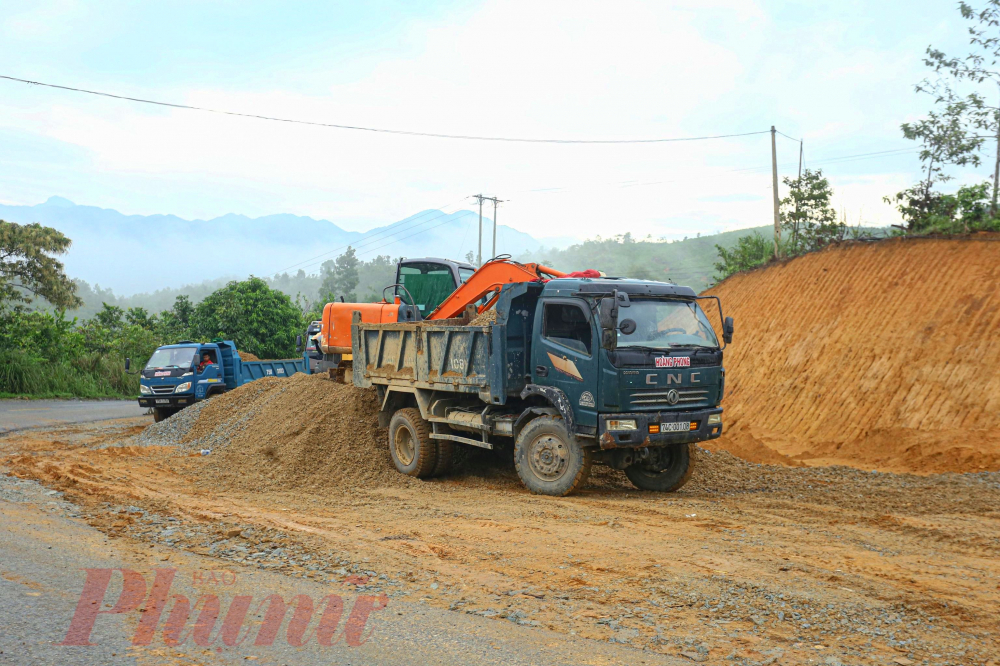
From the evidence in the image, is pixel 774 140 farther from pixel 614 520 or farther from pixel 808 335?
pixel 614 520

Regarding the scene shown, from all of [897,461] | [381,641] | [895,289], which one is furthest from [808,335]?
[381,641]

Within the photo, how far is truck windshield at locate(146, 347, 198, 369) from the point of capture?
1981 centimetres

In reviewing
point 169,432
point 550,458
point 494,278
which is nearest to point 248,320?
point 169,432

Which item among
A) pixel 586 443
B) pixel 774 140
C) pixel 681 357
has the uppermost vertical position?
pixel 774 140

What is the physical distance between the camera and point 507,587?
5727 millimetres

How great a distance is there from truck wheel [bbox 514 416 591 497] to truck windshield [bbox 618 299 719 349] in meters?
1.37

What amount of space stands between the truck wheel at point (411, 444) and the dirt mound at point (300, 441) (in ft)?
0.79

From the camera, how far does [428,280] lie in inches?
579

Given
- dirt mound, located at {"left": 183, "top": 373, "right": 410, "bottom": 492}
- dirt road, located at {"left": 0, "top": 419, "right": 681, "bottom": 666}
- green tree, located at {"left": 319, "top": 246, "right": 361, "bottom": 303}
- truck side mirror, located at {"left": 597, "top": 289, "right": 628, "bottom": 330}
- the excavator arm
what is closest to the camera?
dirt road, located at {"left": 0, "top": 419, "right": 681, "bottom": 666}

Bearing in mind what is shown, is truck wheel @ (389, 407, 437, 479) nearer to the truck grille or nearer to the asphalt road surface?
the truck grille

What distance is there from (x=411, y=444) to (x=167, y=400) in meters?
10.5

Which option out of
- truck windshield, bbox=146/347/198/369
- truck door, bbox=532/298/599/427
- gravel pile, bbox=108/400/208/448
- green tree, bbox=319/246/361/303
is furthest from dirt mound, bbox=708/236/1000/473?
green tree, bbox=319/246/361/303

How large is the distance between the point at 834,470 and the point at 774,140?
16.8m

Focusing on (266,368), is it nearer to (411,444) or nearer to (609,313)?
(411,444)
